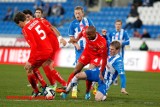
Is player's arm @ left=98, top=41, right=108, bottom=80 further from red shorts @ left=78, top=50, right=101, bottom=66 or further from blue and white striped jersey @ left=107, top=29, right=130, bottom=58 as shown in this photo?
blue and white striped jersey @ left=107, top=29, right=130, bottom=58

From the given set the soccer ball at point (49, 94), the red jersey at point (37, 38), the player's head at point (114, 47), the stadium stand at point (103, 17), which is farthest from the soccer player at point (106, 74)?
the stadium stand at point (103, 17)

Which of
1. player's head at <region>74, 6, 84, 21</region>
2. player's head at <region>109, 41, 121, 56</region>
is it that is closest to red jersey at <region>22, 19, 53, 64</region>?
player's head at <region>109, 41, 121, 56</region>

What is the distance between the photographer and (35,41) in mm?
12625

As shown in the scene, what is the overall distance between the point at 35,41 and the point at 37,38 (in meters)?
0.11

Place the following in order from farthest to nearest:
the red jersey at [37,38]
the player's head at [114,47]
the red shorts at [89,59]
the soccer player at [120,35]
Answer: the soccer player at [120,35] < the player's head at [114,47] < the red shorts at [89,59] < the red jersey at [37,38]

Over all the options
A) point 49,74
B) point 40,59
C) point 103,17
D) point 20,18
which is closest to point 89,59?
point 49,74

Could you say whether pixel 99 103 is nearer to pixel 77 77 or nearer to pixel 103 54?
pixel 77 77

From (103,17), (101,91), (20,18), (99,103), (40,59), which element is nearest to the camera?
(99,103)

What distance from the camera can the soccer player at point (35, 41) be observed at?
12.5 m

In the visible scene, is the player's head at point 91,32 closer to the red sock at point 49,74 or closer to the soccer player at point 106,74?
the soccer player at point 106,74

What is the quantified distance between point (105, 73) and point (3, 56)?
1789cm

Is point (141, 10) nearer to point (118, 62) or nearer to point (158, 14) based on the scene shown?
point (158, 14)

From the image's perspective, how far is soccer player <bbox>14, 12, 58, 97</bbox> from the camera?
12.5m

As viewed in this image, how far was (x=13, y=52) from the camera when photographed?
30781mm
